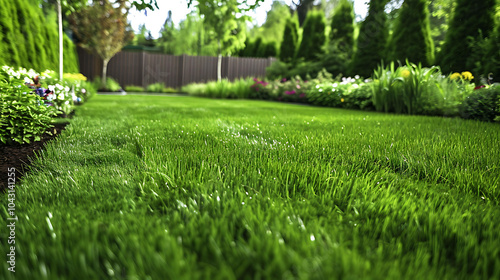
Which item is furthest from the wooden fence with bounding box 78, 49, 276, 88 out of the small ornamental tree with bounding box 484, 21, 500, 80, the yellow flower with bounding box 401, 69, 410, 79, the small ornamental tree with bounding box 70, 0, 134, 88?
the yellow flower with bounding box 401, 69, 410, 79

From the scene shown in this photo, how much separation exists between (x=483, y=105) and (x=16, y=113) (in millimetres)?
6135

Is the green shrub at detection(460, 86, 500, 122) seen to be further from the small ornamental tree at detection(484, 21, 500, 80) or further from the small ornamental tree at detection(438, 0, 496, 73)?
the small ornamental tree at detection(438, 0, 496, 73)

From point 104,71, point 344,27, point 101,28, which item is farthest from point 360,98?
point 104,71

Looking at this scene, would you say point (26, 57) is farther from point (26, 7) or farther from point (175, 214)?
point (175, 214)

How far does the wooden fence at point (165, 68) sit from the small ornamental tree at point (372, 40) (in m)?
9.06

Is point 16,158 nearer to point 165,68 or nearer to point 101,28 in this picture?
point 101,28

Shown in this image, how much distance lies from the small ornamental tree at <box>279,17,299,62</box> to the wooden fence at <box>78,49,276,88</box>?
2.30m

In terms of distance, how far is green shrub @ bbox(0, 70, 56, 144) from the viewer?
2322 mm

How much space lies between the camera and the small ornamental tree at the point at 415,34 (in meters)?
9.57

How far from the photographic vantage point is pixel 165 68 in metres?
19.0

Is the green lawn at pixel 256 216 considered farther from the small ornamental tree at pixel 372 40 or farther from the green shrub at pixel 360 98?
the small ornamental tree at pixel 372 40

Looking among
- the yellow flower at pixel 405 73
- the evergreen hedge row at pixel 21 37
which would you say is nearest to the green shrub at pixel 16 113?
the evergreen hedge row at pixel 21 37

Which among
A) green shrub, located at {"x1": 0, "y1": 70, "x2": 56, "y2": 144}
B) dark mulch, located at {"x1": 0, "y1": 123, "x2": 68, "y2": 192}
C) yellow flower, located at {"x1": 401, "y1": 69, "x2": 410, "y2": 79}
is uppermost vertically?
yellow flower, located at {"x1": 401, "y1": 69, "x2": 410, "y2": 79}

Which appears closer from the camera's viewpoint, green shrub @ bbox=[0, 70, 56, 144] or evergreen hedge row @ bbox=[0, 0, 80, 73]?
green shrub @ bbox=[0, 70, 56, 144]
